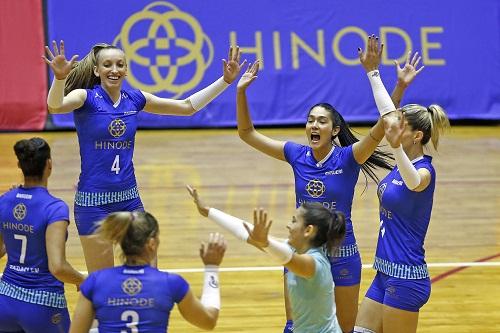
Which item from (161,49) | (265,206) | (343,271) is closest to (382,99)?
(343,271)

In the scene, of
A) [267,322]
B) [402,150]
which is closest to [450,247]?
[267,322]

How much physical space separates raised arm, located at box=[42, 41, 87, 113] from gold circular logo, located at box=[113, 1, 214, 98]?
9.17 m

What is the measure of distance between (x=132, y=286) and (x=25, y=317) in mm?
1050

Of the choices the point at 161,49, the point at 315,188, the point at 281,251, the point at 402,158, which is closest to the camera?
the point at 281,251

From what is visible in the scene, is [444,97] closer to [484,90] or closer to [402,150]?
[484,90]

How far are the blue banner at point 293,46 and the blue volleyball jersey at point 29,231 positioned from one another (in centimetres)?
1047

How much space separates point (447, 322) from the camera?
24.9 feet

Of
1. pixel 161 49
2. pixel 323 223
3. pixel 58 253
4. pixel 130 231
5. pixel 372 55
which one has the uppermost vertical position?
pixel 372 55

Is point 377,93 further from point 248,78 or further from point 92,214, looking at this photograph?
point 92,214

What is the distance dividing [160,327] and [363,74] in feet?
39.8

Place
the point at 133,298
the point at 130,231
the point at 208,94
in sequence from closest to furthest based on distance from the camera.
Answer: the point at 133,298 → the point at 130,231 → the point at 208,94

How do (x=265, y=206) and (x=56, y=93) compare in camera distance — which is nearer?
(x=56, y=93)

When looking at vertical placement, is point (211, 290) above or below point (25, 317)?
above

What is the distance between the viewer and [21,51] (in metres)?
15.3
